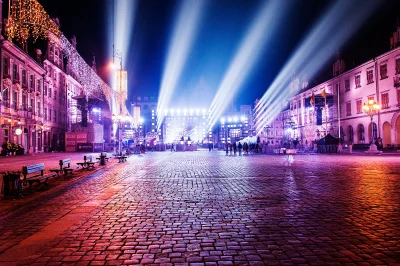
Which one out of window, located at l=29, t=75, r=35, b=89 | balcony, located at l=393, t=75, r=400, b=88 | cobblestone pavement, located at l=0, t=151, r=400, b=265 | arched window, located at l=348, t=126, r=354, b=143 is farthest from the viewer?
arched window, located at l=348, t=126, r=354, b=143

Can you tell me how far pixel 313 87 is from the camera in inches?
2457

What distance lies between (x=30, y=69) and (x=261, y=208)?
40793 mm

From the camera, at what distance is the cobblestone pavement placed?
440 cm

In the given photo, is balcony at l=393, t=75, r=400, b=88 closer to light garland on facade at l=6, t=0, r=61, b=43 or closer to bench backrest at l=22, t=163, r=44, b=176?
light garland on facade at l=6, t=0, r=61, b=43

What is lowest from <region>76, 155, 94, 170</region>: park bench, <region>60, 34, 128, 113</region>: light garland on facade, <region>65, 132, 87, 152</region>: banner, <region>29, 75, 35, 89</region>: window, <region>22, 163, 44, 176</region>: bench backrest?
<region>76, 155, 94, 170</region>: park bench

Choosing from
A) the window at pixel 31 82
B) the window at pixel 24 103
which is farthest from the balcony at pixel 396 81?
the window at pixel 31 82

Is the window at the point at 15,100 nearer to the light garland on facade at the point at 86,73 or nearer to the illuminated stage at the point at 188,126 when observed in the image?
the light garland on facade at the point at 86,73

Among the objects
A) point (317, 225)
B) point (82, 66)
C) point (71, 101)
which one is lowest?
point (317, 225)

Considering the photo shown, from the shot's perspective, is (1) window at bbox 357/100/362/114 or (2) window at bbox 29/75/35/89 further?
(1) window at bbox 357/100/362/114

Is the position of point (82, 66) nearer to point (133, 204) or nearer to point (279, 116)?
point (133, 204)

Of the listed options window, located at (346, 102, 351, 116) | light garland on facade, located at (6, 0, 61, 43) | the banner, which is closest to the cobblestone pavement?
light garland on facade, located at (6, 0, 61, 43)

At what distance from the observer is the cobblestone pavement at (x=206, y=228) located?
4398 millimetres

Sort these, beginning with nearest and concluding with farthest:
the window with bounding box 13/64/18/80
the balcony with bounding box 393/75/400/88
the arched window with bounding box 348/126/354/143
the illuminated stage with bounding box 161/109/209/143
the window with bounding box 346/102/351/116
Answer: the window with bounding box 13/64/18/80, the balcony with bounding box 393/75/400/88, the arched window with bounding box 348/126/354/143, the window with bounding box 346/102/351/116, the illuminated stage with bounding box 161/109/209/143

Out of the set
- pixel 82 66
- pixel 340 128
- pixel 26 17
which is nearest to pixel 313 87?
pixel 340 128
